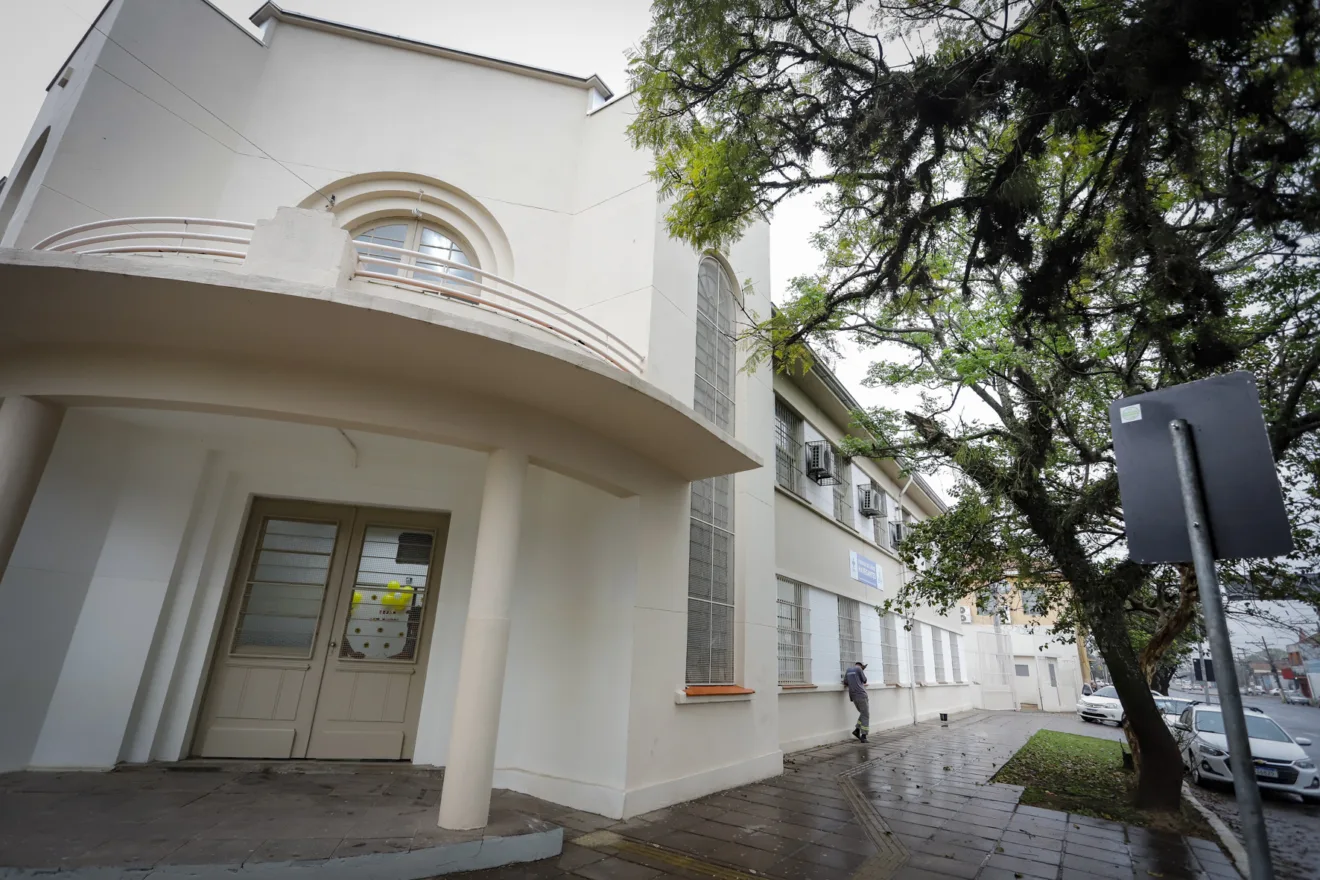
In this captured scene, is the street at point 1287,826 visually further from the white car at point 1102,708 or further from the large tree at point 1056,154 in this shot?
the white car at point 1102,708

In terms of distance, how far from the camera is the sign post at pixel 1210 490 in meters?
1.80

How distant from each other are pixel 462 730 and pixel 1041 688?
30.4 metres

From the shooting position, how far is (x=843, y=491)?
14.1 m

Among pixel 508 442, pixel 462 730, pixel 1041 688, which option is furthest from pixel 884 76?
pixel 1041 688

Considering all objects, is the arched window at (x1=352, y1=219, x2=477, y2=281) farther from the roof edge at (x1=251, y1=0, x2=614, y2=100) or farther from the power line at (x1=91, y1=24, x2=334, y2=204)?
the roof edge at (x1=251, y1=0, x2=614, y2=100)

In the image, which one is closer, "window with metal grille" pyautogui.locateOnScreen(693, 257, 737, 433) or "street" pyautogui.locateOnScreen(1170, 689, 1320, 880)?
"street" pyautogui.locateOnScreen(1170, 689, 1320, 880)

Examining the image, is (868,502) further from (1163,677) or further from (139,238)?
(1163,677)

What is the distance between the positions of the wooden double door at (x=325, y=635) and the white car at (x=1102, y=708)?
23364 mm

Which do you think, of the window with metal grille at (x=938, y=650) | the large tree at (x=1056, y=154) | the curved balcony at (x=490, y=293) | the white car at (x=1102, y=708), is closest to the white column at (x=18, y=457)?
the curved balcony at (x=490, y=293)

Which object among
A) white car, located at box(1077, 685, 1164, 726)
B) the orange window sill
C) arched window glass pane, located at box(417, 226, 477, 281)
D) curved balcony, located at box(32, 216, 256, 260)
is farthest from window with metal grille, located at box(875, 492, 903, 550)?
curved balcony, located at box(32, 216, 256, 260)

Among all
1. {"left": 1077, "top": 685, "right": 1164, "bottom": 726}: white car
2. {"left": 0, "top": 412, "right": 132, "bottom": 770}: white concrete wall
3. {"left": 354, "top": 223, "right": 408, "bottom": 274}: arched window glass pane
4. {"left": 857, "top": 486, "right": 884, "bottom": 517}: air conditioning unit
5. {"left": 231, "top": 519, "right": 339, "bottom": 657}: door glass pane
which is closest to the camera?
{"left": 0, "top": 412, "right": 132, "bottom": 770}: white concrete wall

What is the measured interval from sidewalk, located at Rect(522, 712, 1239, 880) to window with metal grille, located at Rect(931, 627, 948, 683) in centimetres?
1217

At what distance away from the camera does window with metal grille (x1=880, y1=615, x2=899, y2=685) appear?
48.9 feet

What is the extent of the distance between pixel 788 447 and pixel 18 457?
9988 millimetres
